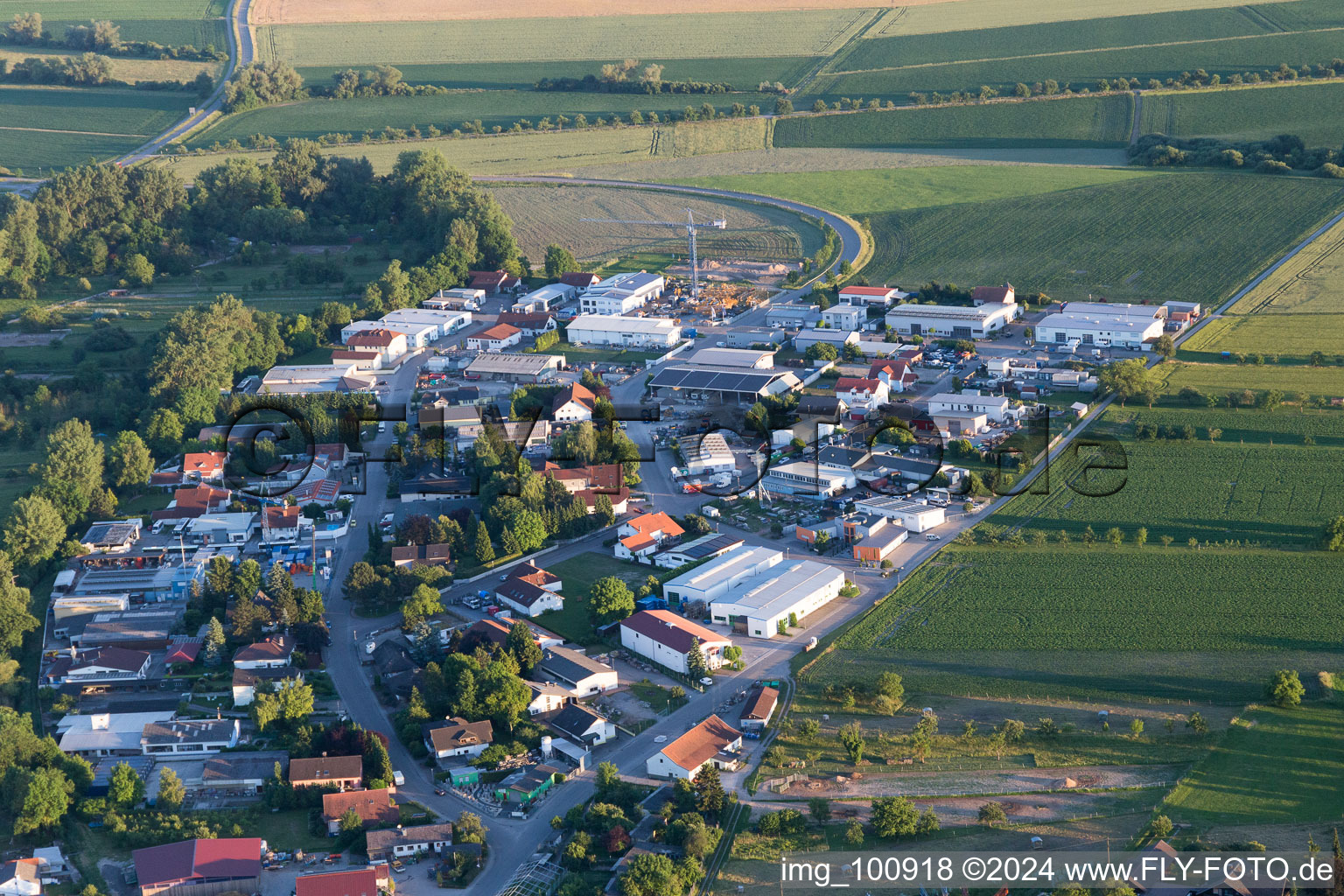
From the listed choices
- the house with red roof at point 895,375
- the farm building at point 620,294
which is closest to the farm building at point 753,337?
the farm building at point 620,294

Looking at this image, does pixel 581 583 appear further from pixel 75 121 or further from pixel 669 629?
pixel 75 121

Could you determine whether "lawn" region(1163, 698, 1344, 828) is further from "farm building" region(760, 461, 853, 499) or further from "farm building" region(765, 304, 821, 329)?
"farm building" region(765, 304, 821, 329)

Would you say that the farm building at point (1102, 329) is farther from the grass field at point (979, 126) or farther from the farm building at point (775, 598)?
the grass field at point (979, 126)

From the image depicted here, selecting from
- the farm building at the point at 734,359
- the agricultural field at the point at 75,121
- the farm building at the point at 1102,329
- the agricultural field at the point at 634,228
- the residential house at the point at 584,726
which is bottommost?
the residential house at the point at 584,726

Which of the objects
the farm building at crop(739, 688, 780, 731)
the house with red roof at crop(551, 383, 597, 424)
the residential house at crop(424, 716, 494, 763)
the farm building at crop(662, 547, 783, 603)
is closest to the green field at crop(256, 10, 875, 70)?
the house with red roof at crop(551, 383, 597, 424)

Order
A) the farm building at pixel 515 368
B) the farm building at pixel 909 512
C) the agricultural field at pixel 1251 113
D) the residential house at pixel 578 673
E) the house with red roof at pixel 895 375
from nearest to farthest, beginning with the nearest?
the residential house at pixel 578 673 < the farm building at pixel 909 512 < the house with red roof at pixel 895 375 < the farm building at pixel 515 368 < the agricultural field at pixel 1251 113

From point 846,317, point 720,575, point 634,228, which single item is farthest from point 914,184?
point 720,575
